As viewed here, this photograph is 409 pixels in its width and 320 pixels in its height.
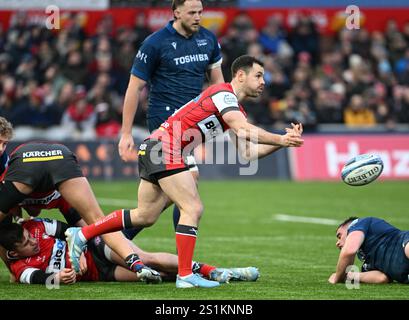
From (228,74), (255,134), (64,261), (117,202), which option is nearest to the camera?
(255,134)

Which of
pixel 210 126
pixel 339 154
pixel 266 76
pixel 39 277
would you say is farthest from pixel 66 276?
pixel 266 76

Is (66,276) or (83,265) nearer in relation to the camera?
(66,276)

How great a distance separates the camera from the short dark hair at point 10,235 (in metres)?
9.06

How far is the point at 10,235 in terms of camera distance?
9.07 metres

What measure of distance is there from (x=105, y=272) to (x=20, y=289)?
992 millimetres

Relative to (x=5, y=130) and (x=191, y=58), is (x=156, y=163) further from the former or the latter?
(x=191, y=58)

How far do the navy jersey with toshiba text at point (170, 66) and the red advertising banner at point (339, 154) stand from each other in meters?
12.6

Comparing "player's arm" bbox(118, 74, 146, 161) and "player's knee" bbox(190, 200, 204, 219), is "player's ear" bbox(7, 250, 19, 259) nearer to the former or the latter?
"player's arm" bbox(118, 74, 146, 161)

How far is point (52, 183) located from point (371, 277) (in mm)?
3138

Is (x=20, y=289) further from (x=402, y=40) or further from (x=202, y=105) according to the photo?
(x=402, y=40)

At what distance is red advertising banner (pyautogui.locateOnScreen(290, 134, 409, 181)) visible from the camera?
22844 mm

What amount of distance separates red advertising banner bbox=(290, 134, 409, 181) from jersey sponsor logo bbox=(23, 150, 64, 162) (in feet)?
45.7

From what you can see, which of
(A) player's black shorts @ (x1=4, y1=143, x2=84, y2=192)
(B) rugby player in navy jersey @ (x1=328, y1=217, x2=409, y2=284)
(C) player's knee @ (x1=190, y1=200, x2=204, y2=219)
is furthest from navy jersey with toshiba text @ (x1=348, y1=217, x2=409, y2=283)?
(A) player's black shorts @ (x1=4, y1=143, x2=84, y2=192)
